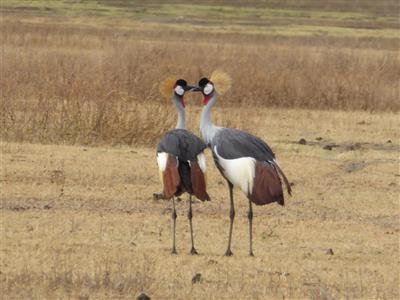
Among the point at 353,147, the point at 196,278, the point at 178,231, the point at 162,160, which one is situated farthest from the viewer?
the point at 353,147

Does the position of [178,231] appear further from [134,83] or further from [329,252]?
[134,83]

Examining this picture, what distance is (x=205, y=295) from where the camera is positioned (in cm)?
889

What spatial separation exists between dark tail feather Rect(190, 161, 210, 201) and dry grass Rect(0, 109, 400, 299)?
61 centimetres

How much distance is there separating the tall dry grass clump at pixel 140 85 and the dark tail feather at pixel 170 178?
23.9 feet

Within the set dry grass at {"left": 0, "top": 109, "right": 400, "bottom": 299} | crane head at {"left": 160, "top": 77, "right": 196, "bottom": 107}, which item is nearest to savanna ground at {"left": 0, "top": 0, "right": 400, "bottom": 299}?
dry grass at {"left": 0, "top": 109, "right": 400, "bottom": 299}

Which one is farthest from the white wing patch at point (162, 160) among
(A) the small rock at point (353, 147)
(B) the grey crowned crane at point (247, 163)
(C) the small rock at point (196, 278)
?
(A) the small rock at point (353, 147)

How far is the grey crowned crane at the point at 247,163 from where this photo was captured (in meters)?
9.84

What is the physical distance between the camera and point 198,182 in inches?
395

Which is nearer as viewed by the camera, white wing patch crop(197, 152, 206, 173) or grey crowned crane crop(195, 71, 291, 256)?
grey crowned crane crop(195, 71, 291, 256)

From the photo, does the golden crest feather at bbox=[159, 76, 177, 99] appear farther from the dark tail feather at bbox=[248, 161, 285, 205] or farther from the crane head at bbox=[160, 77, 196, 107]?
the dark tail feather at bbox=[248, 161, 285, 205]

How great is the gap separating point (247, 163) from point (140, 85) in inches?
491

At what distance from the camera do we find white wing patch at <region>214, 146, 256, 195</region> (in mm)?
9953

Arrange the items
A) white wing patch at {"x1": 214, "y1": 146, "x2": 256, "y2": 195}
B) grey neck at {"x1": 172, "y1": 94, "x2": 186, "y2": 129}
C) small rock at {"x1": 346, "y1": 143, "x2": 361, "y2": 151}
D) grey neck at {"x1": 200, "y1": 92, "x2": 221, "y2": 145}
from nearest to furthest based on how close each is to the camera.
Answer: white wing patch at {"x1": 214, "y1": 146, "x2": 256, "y2": 195}
grey neck at {"x1": 200, "y1": 92, "x2": 221, "y2": 145}
grey neck at {"x1": 172, "y1": 94, "x2": 186, "y2": 129}
small rock at {"x1": 346, "y1": 143, "x2": 361, "y2": 151}

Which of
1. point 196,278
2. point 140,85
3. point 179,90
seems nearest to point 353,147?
point 140,85
